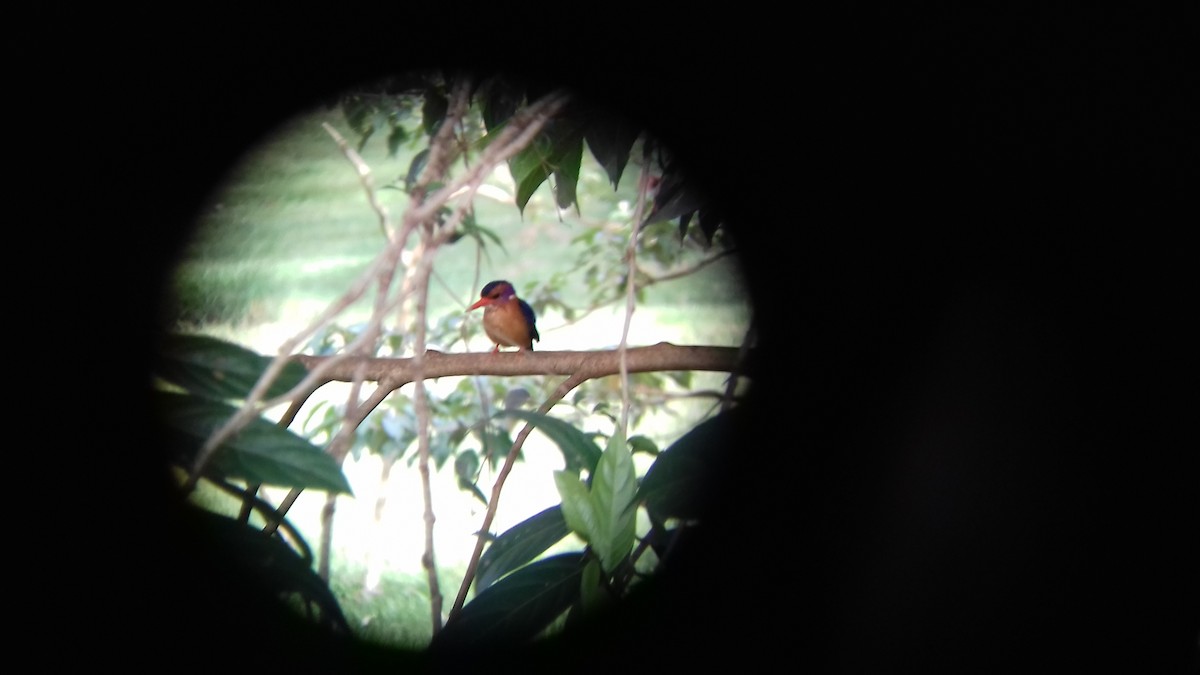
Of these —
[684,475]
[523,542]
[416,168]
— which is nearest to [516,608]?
[523,542]

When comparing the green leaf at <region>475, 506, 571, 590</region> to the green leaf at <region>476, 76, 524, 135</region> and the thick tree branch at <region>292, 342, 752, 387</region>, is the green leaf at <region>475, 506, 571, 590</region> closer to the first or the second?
the thick tree branch at <region>292, 342, 752, 387</region>

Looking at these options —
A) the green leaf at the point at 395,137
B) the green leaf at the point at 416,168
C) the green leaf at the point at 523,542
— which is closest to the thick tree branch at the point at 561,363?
the green leaf at the point at 523,542

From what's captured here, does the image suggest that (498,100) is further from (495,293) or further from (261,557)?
(495,293)

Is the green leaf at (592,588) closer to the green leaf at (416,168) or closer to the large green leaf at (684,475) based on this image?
the large green leaf at (684,475)

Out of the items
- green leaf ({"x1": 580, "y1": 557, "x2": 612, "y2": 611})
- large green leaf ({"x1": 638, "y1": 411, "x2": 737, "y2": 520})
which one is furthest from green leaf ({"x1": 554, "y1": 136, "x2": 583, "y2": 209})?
green leaf ({"x1": 580, "y1": 557, "x2": 612, "y2": 611})

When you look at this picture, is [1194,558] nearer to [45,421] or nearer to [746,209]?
[746,209]

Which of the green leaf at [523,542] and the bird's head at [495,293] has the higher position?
the bird's head at [495,293]
